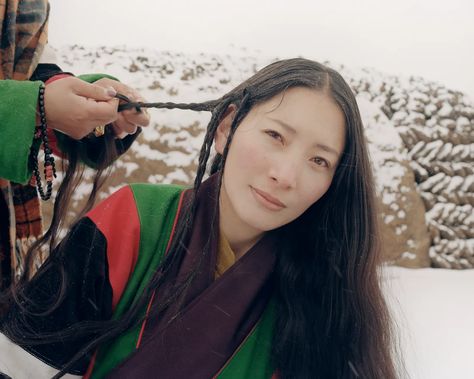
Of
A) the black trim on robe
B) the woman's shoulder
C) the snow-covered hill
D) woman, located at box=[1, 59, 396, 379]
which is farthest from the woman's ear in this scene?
the snow-covered hill

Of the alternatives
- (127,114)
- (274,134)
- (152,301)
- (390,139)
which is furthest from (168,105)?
(390,139)

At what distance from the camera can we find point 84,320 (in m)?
0.66

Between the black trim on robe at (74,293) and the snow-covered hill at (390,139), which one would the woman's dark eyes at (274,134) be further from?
the snow-covered hill at (390,139)

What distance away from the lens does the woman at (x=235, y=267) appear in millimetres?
650

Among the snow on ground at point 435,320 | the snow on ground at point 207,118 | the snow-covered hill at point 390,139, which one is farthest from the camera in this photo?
the snow-covered hill at point 390,139

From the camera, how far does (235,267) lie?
71cm

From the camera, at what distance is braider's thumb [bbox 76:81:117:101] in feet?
2.10

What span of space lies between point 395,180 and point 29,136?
213cm

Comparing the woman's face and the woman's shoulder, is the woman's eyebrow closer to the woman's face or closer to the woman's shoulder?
the woman's face

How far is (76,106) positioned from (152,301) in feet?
0.97

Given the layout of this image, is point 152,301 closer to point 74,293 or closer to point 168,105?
point 74,293

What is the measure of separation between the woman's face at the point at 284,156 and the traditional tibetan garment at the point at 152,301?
0.09 meters

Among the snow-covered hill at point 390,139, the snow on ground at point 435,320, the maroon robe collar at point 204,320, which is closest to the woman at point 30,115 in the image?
the maroon robe collar at point 204,320

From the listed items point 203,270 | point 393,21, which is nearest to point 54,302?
point 203,270
